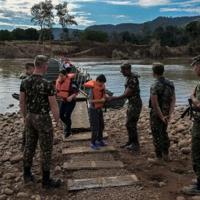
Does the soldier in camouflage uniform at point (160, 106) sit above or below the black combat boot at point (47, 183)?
above

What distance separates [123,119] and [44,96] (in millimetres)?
7340

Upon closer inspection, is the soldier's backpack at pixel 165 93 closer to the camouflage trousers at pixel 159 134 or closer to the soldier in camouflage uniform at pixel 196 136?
the camouflage trousers at pixel 159 134

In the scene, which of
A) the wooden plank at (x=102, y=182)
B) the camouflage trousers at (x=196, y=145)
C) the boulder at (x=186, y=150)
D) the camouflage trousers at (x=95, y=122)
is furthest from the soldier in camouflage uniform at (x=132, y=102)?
the camouflage trousers at (x=196, y=145)

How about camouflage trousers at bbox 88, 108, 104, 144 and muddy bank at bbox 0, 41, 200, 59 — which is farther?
muddy bank at bbox 0, 41, 200, 59

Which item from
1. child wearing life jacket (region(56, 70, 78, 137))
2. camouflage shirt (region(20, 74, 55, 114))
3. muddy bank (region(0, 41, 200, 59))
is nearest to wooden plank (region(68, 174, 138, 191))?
camouflage shirt (region(20, 74, 55, 114))

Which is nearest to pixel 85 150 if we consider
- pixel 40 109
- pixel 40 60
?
pixel 40 109

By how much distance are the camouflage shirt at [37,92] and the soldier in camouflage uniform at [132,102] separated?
2240 mm

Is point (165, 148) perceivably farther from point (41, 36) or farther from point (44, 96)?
point (41, 36)

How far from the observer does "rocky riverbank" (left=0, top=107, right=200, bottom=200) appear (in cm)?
684

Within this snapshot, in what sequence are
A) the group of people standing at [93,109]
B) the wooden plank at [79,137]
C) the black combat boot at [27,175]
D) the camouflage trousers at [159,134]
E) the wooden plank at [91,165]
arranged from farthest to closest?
1. the wooden plank at [79,137]
2. the camouflage trousers at [159,134]
3. the wooden plank at [91,165]
4. the black combat boot at [27,175]
5. the group of people standing at [93,109]

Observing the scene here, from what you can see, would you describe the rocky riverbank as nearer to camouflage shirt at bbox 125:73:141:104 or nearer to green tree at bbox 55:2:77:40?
camouflage shirt at bbox 125:73:141:104

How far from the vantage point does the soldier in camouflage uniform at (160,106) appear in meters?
8.23

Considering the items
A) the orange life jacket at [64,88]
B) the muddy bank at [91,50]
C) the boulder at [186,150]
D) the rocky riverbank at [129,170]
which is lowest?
the muddy bank at [91,50]

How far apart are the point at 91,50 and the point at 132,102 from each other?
98.5m
